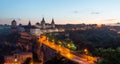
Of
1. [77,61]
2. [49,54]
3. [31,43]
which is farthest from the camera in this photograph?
[31,43]

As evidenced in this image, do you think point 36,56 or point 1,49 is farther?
point 1,49

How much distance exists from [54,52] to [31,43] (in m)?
18.5

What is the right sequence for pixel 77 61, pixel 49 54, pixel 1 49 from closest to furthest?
1. pixel 77 61
2. pixel 49 54
3. pixel 1 49

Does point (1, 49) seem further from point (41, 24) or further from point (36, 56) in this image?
point (41, 24)

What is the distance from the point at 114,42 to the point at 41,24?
50.3 meters

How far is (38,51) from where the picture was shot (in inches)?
2906

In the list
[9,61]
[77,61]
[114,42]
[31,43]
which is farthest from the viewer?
[114,42]

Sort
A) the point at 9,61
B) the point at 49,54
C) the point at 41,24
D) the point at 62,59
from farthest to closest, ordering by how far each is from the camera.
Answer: the point at 41,24 → the point at 49,54 → the point at 9,61 → the point at 62,59

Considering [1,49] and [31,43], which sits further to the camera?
[1,49]

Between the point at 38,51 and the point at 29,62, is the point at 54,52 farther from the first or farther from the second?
the point at 38,51

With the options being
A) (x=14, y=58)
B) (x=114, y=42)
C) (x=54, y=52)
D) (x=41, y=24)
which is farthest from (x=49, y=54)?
(x=41, y=24)

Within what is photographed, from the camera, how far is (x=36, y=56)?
6925cm

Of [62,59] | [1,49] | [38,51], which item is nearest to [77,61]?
[62,59]

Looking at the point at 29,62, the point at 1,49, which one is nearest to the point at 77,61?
the point at 29,62
